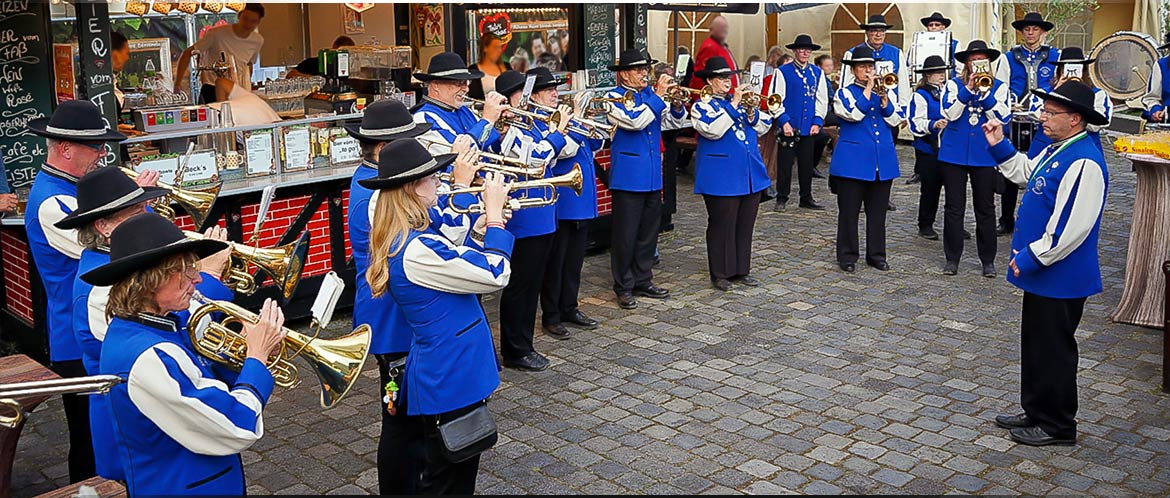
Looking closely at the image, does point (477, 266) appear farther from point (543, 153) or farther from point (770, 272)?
point (770, 272)

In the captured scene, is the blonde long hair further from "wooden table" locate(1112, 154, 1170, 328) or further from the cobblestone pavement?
"wooden table" locate(1112, 154, 1170, 328)

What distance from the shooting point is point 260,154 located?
26.6 ft

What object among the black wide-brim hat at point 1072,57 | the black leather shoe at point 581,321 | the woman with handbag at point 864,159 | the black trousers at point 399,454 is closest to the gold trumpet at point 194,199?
the black trousers at point 399,454

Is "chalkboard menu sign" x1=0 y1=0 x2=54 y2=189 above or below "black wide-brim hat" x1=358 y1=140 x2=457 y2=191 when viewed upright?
above

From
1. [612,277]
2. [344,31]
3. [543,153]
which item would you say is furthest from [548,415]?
[344,31]

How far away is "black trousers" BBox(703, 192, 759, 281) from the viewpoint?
912cm

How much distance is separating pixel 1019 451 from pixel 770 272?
150 inches

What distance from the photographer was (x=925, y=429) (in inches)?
249

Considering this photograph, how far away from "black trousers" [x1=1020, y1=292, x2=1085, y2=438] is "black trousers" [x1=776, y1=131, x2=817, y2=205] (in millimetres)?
5979

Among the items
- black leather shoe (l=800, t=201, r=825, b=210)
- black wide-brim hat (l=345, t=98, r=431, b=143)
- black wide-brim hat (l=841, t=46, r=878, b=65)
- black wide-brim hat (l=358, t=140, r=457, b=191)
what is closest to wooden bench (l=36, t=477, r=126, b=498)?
black wide-brim hat (l=358, t=140, r=457, b=191)

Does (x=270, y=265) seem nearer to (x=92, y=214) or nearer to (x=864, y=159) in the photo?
(x=92, y=214)

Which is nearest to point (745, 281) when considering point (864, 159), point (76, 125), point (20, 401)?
point (864, 159)

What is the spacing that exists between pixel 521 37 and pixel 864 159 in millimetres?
3075

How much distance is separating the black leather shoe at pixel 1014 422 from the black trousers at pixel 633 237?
3149 millimetres
